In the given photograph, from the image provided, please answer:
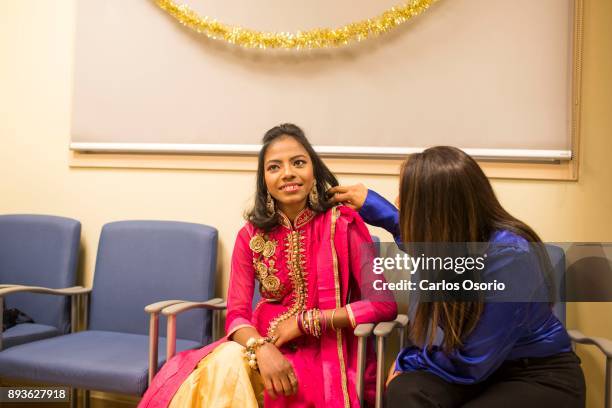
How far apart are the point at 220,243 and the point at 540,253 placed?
5.16 ft

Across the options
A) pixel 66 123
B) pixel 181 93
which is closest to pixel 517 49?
pixel 181 93

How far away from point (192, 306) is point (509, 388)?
123 centimetres

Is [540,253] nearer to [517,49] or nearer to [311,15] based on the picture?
[517,49]

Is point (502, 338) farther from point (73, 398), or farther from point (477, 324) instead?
point (73, 398)

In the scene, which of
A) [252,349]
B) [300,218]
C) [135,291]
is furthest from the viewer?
[135,291]

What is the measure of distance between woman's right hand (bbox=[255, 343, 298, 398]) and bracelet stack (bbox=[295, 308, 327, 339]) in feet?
0.45

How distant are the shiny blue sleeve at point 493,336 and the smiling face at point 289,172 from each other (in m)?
0.75

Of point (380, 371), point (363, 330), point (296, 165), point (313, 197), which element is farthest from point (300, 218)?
Answer: point (380, 371)

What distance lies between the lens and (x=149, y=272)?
265 cm

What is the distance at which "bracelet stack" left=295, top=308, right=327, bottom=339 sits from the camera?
1.91 metres

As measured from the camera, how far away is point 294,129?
2.13 m

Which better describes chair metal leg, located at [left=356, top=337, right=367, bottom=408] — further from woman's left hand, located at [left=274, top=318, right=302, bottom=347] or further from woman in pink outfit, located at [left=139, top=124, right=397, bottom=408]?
woman's left hand, located at [left=274, top=318, right=302, bottom=347]

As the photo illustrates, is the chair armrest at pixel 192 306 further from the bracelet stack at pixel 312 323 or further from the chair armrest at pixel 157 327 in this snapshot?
the bracelet stack at pixel 312 323

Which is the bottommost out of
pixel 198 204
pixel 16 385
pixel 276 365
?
pixel 16 385
